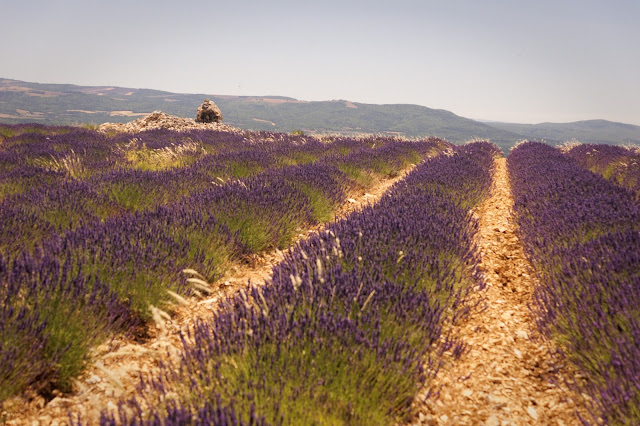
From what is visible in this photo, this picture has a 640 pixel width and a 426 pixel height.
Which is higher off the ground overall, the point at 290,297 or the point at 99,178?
the point at 99,178

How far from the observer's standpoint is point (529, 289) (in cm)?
342

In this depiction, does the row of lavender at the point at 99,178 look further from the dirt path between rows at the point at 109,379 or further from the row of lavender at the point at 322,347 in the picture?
the row of lavender at the point at 322,347

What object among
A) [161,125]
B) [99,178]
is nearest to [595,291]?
[99,178]

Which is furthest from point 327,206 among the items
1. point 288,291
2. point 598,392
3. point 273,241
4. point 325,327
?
point 598,392

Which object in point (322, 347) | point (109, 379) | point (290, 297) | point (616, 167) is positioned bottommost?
point (109, 379)

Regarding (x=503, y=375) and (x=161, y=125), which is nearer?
(x=503, y=375)

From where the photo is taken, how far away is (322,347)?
71.7 inches

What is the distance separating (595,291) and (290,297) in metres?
1.92

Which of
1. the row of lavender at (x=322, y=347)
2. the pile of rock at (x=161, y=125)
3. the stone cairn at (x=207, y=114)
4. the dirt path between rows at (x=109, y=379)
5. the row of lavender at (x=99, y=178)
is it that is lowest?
the dirt path between rows at (x=109, y=379)

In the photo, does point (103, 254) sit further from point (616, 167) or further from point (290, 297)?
point (616, 167)

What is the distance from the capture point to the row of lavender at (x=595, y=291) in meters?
1.72

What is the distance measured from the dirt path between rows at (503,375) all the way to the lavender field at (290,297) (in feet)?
0.30

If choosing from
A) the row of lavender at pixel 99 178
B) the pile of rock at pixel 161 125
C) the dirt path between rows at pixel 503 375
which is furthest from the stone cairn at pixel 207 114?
the dirt path between rows at pixel 503 375

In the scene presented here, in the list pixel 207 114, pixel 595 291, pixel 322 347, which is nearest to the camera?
pixel 322 347
